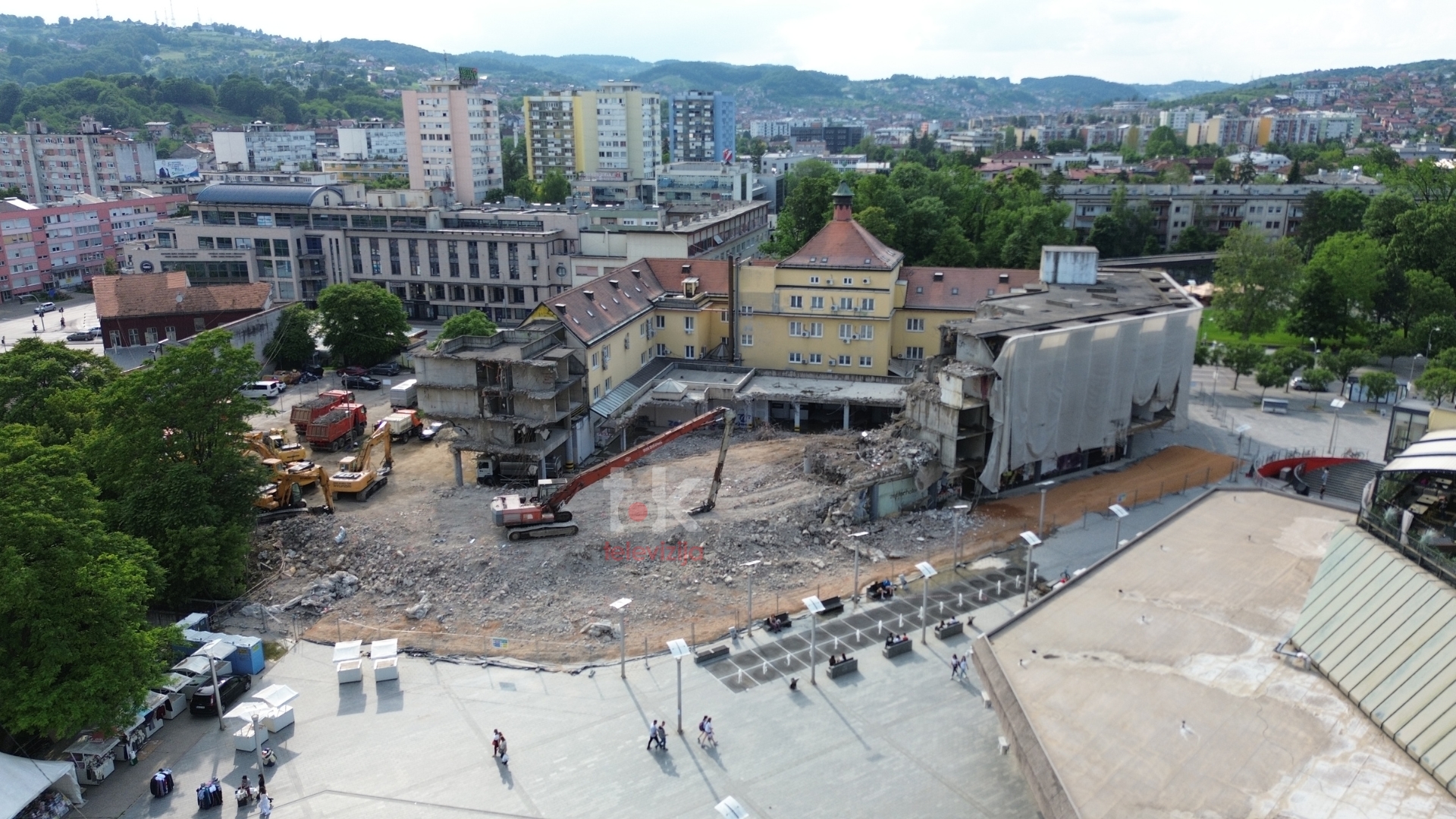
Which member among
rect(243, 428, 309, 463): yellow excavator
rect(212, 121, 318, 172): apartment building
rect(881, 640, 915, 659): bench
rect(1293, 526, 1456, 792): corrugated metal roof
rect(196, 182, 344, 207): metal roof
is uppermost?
rect(212, 121, 318, 172): apartment building

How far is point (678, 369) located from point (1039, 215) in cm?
3996

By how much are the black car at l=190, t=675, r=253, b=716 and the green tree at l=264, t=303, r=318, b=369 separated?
40921 millimetres

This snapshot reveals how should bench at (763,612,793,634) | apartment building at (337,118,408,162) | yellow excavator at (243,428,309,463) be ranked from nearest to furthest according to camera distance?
bench at (763,612,793,634) → yellow excavator at (243,428,309,463) → apartment building at (337,118,408,162)

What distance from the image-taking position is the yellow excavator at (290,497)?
139 feet

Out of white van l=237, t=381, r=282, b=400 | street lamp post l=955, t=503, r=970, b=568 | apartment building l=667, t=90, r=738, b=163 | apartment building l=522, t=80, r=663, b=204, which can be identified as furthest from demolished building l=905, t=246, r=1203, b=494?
apartment building l=667, t=90, r=738, b=163

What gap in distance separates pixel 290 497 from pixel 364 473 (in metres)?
3.30

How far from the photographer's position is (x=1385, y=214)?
83062 mm

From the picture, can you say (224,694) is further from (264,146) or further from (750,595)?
(264,146)

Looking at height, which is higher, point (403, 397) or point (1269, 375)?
point (1269, 375)

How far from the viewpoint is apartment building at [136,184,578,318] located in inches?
3164

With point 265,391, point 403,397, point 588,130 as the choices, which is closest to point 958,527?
point 403,397

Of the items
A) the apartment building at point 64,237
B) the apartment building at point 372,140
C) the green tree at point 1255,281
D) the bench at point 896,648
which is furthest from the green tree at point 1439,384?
the apartment building at point 372,140

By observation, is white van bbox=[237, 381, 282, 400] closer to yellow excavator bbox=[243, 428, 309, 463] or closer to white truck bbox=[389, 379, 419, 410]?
white truck bbox=[389, 379, 419, 410]

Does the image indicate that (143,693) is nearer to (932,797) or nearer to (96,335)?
(932,797)
